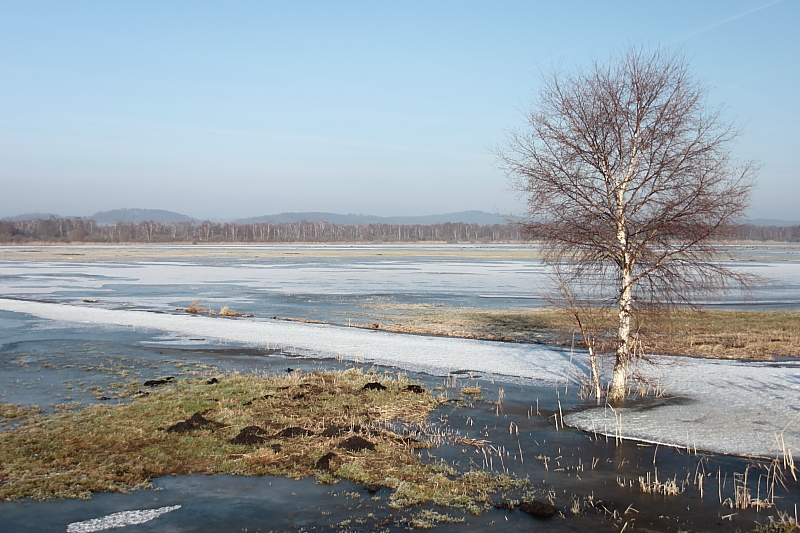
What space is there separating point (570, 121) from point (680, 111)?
6.90ft

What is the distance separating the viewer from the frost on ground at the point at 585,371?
37.1ft

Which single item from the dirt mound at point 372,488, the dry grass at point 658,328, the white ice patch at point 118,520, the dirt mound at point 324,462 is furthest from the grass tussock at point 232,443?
the dry grass at point 658,328

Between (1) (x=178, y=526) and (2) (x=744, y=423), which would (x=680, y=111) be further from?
(1) (x=178, y=526)

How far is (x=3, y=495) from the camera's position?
823cm

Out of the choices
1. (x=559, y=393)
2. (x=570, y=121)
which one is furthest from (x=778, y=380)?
(x=570, y=121)

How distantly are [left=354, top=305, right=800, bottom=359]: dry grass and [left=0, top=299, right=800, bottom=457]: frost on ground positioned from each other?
1.32 meters

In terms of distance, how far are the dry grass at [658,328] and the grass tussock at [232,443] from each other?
6.91m

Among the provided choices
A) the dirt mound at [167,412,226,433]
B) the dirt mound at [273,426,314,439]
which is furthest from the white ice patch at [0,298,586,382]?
the dirt mound at [167,412,226,433]

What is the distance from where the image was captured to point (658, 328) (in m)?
21.7

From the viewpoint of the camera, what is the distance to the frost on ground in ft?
37.1

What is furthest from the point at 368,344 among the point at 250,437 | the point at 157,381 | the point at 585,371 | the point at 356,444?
the point at 356,444

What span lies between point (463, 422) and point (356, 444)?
100.0 inches

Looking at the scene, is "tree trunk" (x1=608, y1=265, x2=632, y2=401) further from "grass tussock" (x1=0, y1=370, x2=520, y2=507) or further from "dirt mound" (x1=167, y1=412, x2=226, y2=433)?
"dirt mound" (x1=167, y1=412, x2=226, y2=433)

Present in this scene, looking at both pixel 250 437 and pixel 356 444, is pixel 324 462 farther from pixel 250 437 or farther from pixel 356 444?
pixel 250 437
